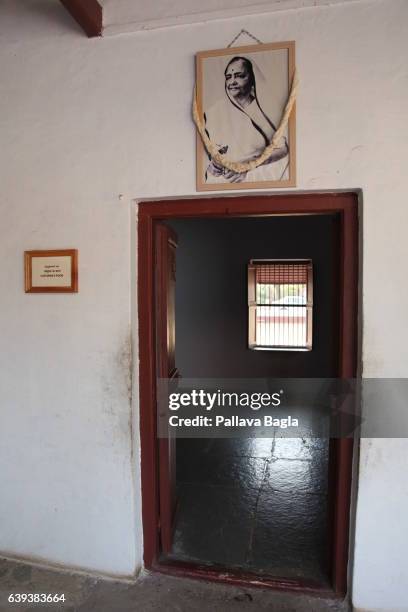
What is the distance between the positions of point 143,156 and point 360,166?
1112 mm

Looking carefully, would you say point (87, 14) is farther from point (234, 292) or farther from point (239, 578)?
point (234, 292)

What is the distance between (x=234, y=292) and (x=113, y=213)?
13.2 ft

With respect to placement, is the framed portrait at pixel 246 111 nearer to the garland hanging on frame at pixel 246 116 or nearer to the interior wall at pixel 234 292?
the garland hanging on frame at pixel 246 116

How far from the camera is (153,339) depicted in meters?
2.43

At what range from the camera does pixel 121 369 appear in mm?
2352

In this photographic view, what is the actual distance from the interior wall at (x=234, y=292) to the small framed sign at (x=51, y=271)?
373 centimetres

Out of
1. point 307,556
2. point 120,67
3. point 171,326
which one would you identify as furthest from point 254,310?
point 120,67

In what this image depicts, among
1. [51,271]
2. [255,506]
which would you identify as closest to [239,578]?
[255,506]

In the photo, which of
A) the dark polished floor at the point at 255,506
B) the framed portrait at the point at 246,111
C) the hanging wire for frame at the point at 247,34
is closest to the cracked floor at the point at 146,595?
the dark polished floor at the point at 255,506

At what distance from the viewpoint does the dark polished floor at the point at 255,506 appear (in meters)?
2.61

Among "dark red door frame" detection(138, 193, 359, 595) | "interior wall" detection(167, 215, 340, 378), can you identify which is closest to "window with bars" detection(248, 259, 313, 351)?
"interior wall" detection(167, 215, 340, 378)

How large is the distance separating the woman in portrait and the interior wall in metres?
3.81

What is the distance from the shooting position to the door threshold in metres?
2.32

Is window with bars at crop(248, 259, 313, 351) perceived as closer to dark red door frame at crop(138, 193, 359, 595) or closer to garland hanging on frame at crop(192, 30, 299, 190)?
dark red door frame at crop(138, 193, 359, 595)
